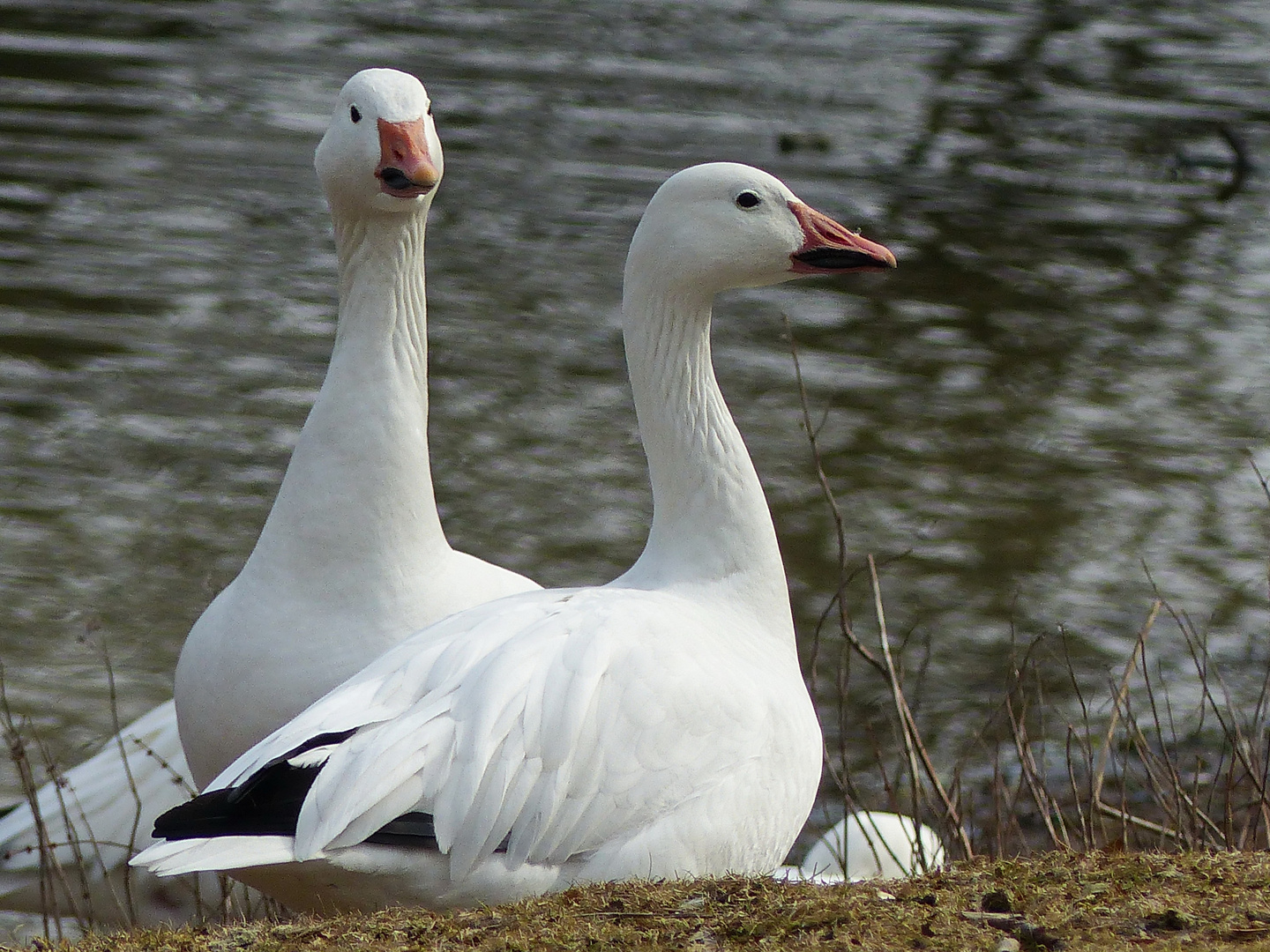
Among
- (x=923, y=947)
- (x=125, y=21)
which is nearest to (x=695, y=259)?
(x=923, y=947)

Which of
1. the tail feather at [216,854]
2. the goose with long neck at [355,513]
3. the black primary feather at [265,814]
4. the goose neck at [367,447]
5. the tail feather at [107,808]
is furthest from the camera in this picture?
the tail feather at [107,808]

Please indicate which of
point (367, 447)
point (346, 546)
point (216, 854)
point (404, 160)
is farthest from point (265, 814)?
point (404, 160)

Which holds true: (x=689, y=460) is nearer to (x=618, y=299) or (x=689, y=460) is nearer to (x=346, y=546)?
(x=346, y=546)

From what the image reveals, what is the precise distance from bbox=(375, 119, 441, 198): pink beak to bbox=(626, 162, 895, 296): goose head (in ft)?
2.01

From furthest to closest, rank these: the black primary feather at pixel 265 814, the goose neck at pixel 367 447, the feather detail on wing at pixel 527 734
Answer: the goose neck at pixel 367 447 < the feather detail on wing at pixel 527 734 < the black primary feather at pixel 265 814

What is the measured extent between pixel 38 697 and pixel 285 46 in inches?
452

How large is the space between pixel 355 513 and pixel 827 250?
4.77ft

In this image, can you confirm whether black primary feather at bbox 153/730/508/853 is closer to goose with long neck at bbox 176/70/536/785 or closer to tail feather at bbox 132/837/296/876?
tail feather at bbox 132/837/296/876

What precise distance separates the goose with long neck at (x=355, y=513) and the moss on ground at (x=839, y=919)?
1.01 meters

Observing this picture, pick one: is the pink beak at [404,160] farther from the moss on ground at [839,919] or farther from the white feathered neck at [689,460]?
the moss on ground at [839,919]

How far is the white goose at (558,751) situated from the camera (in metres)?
3.76

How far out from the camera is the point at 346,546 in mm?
4914

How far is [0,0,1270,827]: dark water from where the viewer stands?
29.9ft

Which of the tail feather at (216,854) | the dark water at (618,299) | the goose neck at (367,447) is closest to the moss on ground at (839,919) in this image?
the tail feather at (216,854)
